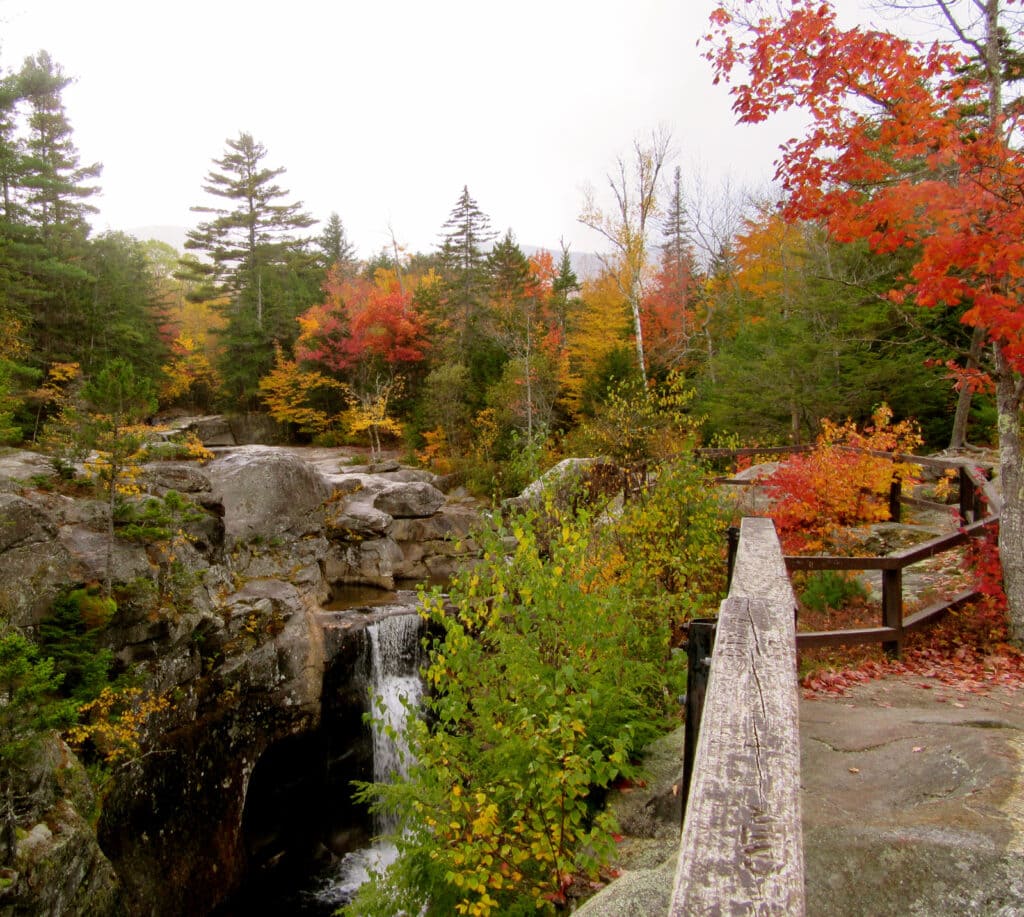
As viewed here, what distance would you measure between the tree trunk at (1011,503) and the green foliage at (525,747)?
9.75 ft

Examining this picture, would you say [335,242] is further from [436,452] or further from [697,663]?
[697,663]

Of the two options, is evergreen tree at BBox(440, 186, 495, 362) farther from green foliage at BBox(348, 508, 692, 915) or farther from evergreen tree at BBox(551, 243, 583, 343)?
green foliage at BBox(348, 508, 692, 915)

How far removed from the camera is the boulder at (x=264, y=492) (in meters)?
17.5

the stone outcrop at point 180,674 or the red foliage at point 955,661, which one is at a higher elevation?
the red foliage at point 955,661

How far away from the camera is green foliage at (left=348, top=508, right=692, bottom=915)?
4.11 meters

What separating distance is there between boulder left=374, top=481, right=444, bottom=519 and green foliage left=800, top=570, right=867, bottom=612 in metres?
15.7

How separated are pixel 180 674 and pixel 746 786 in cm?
1236

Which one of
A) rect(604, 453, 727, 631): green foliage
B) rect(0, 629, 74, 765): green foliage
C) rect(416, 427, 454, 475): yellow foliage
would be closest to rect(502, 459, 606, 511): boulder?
rect(604, 453, 727, 631): green foliage

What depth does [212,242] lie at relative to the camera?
3953 centimetres

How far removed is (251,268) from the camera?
38.5m

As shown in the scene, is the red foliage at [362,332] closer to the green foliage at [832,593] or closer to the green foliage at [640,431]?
the green foliage at [640,431]

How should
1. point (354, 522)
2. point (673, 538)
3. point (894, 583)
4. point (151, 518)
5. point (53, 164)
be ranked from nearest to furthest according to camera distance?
point (894, 583)
point (673, 538)
point (151, 518)
point (354, 522)
point (53, 164)

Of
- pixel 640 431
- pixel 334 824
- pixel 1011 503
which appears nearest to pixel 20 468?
pixel 334 824

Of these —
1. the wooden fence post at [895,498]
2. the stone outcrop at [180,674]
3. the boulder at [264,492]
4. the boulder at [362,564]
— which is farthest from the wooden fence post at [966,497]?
the boulder at [264,492]
